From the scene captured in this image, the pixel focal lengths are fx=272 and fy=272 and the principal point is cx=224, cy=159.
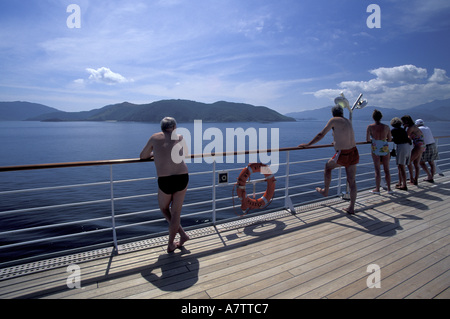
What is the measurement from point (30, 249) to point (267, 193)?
535cm

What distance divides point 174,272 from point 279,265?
2.45 feet

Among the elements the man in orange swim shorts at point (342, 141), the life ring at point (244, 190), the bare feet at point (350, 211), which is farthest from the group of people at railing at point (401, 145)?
the life ring at point (244, 190)

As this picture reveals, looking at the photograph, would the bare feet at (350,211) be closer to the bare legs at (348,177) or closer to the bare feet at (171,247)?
the bare legs at (348,177)

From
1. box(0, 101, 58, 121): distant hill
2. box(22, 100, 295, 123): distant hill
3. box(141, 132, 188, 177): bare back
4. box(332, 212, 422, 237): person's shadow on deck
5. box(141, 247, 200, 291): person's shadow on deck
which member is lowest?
box(141, 247, 200, 291): person's shadow on deck

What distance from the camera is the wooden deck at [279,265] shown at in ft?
5.45

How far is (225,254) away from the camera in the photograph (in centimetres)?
215

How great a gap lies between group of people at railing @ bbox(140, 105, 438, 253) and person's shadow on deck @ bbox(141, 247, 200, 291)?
0.38ft

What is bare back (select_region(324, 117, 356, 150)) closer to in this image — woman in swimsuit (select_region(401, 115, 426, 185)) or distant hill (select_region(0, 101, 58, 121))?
woman in swimsuit (select_region(401, 115, 426, 185))

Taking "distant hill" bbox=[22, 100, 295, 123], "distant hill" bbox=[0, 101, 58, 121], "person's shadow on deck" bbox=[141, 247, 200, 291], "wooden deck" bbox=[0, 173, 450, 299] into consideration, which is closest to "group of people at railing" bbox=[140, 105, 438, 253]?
"person's shadow on deck" bbox=[141, 247, 200, 291]

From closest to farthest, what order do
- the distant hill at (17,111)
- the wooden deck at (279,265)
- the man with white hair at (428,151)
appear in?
1. the wooden deck at (279,265)
2. the man with white hair at (428,151)
3. the distant hill at (17,111)

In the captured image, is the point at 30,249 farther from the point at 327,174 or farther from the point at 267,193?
the point at 327,174

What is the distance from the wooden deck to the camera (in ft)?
5.45

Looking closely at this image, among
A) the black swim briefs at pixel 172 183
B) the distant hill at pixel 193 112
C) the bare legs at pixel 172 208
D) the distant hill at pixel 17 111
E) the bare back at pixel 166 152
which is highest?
the distant hill at pixel 17 111
